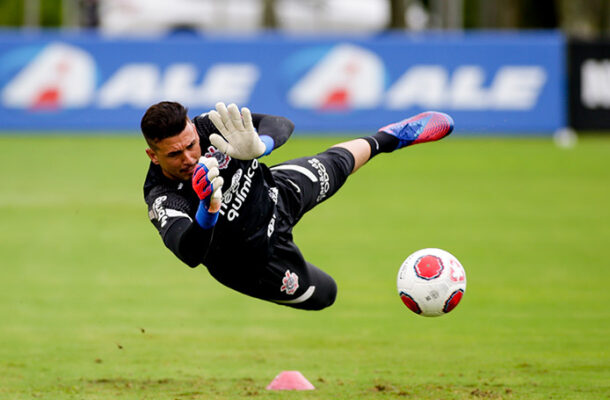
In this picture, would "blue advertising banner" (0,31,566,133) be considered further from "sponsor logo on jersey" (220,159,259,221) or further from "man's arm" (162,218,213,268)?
"man's arm" (162,218,213,268)

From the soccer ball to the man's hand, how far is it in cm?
190

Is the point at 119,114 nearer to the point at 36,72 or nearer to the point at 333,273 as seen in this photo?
the point at 36,72

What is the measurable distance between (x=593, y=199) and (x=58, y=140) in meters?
15.0

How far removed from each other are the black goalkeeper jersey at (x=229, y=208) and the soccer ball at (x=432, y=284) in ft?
3.73

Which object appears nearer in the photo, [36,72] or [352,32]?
[36,72]

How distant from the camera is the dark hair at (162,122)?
657 cm

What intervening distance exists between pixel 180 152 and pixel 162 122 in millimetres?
261

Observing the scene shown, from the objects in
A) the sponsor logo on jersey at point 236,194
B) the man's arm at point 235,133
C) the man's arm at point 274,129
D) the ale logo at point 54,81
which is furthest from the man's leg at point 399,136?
the ale logo at point 54,81

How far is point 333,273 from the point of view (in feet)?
39.2

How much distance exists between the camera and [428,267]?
761 cm

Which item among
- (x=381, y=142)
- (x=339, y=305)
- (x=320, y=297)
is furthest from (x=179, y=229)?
(x=339, y=305)

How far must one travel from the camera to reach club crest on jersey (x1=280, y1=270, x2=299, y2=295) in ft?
24.8

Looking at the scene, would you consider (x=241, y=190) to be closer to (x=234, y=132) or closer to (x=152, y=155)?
(x=152, y=155)

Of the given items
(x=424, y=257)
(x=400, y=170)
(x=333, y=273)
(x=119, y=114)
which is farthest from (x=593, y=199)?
(x=119, y=114)
